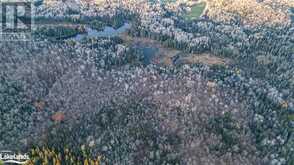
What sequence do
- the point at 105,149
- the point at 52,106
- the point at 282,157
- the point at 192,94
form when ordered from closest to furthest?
the point at 105,149
the point at 282,157
the point at 52,106
the point at 192,94

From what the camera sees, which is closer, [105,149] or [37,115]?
[105,149]

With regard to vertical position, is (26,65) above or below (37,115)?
above

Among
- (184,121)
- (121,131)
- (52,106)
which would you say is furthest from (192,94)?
(52,106)

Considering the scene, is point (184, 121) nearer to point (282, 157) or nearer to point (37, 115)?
point (282, 157)

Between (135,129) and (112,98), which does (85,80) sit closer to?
(112,98)

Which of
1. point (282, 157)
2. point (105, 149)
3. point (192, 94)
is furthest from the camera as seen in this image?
point (192, 94)

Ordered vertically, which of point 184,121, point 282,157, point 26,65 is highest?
point 26,65
